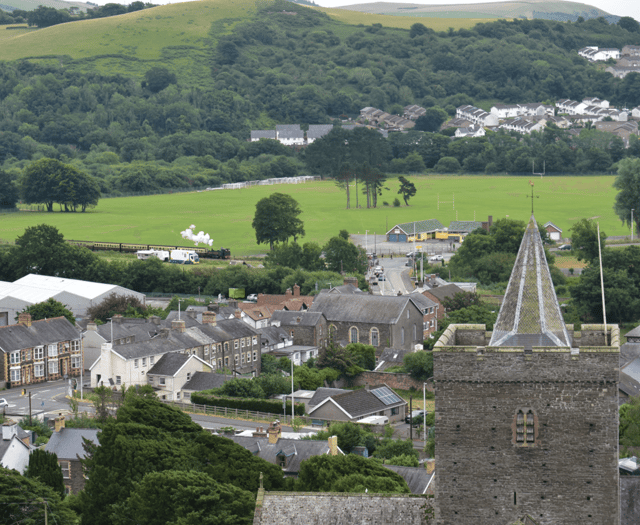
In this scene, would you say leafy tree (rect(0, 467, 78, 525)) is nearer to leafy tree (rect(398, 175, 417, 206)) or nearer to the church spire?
the church spire

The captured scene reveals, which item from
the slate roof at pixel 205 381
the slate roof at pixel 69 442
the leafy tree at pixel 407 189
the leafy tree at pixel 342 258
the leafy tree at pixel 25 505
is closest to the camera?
the leafy tree at pixel 25 505

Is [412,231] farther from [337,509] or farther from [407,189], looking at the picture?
[337,509]

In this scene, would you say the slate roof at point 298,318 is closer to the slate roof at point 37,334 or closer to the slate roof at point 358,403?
the slate roof at point 37,334

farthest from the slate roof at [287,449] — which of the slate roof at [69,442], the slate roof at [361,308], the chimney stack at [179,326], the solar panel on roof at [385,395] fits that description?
the slate roof at [361,308]

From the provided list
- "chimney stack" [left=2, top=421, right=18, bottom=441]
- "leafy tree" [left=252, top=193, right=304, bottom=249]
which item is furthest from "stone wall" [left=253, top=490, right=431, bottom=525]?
"leafy tree" [left=252, top=193, right=304, bottom=249]

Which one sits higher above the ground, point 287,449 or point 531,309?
point 531,309

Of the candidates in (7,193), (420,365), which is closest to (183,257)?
(420,365)
